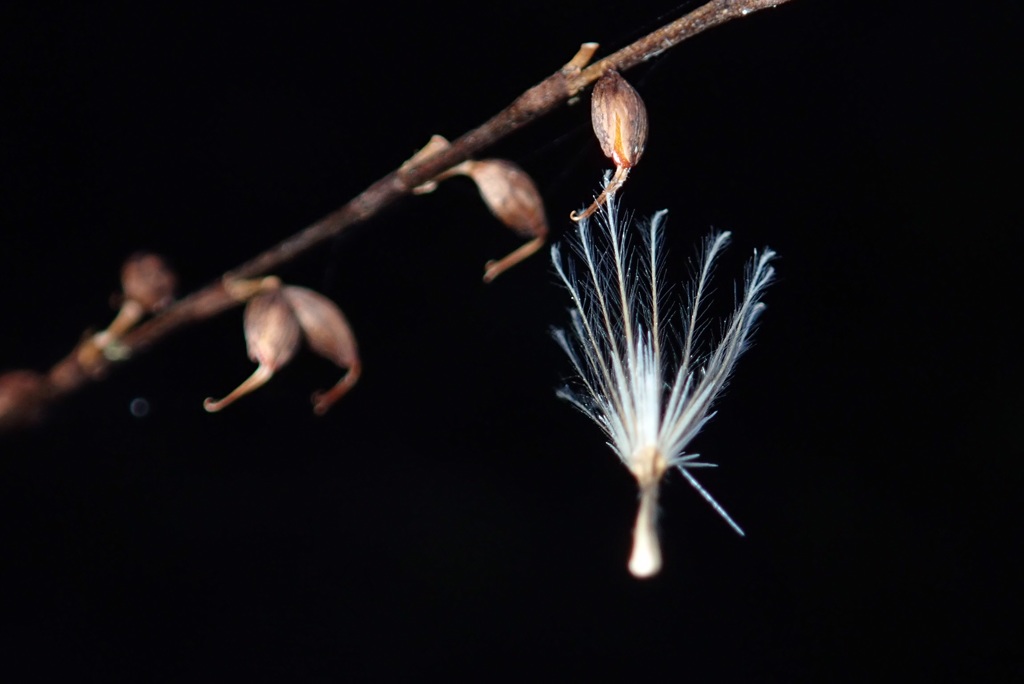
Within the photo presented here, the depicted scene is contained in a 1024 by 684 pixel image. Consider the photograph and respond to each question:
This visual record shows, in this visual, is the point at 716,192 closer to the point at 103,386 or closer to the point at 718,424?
the point at 718,424

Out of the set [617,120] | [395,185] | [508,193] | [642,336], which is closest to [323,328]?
[395,185]

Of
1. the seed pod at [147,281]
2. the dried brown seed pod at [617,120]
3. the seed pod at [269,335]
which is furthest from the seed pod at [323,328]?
the dried brown seed pod at [617,120]

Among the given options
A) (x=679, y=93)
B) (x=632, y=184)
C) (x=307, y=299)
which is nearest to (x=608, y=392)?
(x=307, y=299)

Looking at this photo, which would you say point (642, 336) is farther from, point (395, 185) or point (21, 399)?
point (21, 399)

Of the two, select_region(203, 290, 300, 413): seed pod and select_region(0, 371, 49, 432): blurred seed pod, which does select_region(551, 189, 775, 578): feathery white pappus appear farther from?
select_region(0, 371, 49, 432): blurred seed pod

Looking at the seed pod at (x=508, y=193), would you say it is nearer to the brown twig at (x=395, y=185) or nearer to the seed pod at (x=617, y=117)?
the brown twig at (x=395, y=185)
